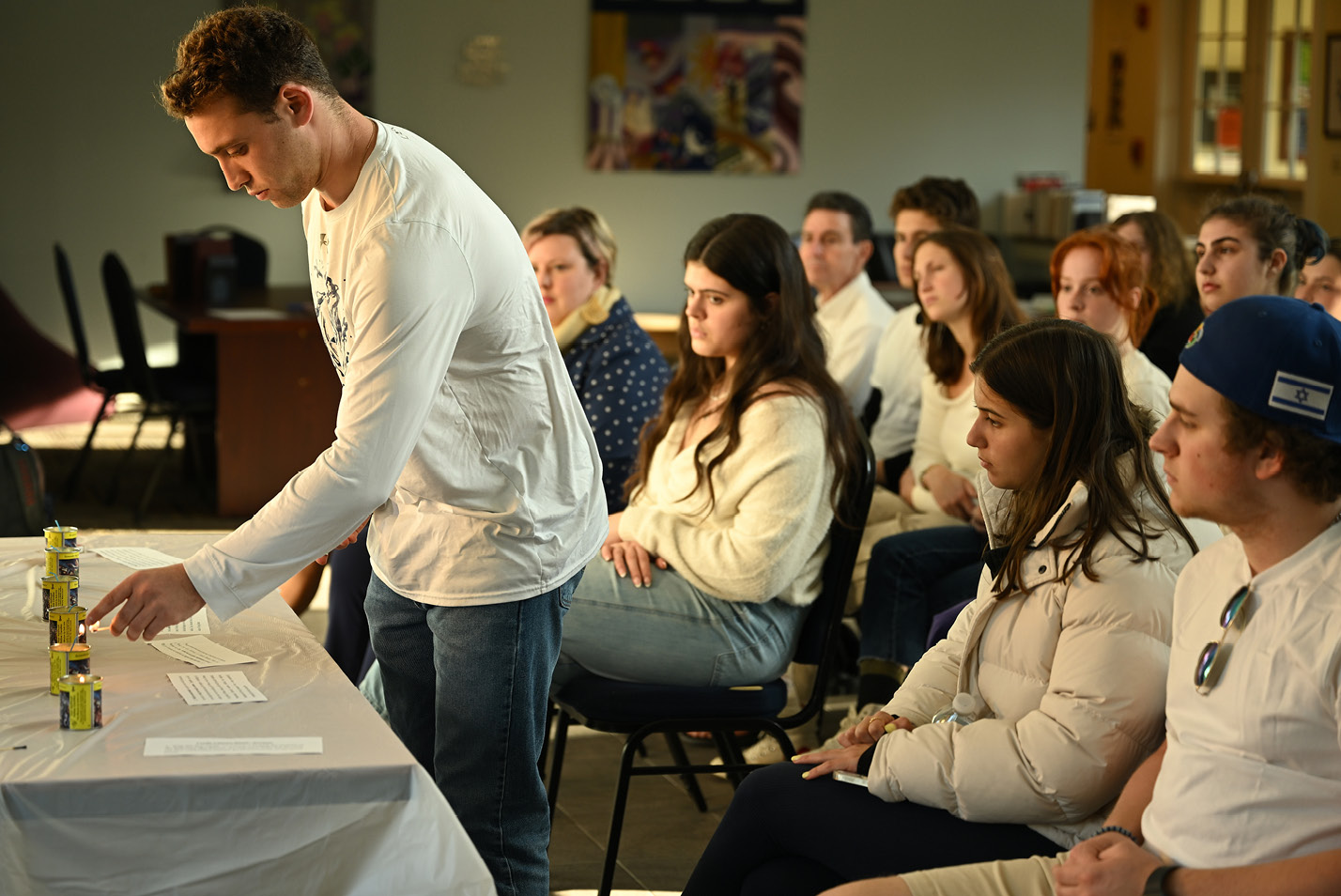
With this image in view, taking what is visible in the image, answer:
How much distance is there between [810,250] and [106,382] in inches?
112

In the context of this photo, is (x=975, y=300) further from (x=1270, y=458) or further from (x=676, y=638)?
(x=1270, y=458)

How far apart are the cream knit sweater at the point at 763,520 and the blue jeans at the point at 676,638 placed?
4cm

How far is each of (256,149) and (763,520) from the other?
1023 mm

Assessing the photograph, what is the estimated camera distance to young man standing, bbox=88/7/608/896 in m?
1.53

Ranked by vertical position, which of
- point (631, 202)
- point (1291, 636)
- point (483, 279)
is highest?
point (631, 202)

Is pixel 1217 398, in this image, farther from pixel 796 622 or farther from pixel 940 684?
pixel 796 622

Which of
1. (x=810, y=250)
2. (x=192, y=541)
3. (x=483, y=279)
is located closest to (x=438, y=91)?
(x=810, y=250)

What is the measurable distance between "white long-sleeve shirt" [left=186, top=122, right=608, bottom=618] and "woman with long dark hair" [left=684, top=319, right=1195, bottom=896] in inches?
16.8

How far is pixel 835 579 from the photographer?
7.56 feet

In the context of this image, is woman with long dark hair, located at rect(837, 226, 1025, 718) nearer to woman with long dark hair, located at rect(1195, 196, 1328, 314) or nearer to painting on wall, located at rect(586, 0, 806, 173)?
woman with long dark hair, located at rect(1195, 196, 1328, 314)

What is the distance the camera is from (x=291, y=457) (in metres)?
→ 5.46

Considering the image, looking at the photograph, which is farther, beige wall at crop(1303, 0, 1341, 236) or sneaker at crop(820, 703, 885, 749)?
beige wall at crop(1303, 0, 1341, 236)

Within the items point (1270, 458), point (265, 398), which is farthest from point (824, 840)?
point (265, 398)

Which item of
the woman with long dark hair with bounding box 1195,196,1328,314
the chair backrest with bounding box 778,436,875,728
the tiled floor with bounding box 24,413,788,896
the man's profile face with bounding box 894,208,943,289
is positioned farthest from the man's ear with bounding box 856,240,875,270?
the chair backrest with bounding box 778,436,875,728
